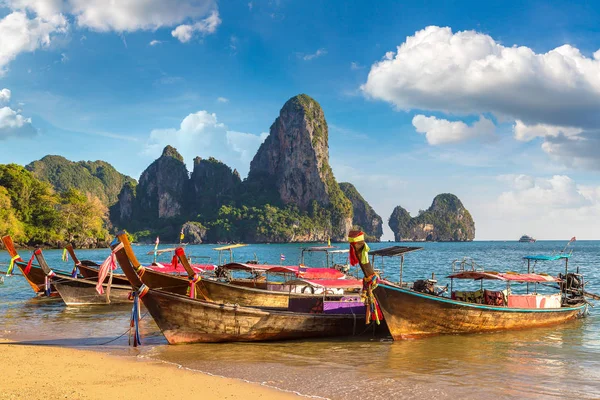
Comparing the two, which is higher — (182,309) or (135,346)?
(182,309)

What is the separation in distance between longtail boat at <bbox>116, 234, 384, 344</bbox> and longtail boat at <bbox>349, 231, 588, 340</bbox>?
218cm

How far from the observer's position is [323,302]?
14.8 metres

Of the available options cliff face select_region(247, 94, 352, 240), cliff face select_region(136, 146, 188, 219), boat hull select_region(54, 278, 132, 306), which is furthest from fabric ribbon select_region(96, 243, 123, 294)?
cliff face select_region(136, 146, 188, 219)

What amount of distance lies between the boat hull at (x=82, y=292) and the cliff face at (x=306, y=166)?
6064 inches

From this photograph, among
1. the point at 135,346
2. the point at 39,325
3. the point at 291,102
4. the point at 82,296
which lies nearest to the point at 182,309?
the point at 135,346

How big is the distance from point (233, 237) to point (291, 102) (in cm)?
5306

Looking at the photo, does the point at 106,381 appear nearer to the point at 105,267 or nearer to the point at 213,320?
the point at 105,267

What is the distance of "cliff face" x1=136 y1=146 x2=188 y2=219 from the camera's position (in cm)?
19088

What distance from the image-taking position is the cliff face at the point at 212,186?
188 metres

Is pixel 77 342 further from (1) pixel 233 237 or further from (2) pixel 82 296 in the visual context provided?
(1) pixel 233 237

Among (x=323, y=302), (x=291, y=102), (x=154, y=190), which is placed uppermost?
(x=291, y=102)

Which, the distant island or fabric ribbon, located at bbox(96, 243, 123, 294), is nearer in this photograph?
fabric ribbon, located at bbox(96, 243, 123, 294)

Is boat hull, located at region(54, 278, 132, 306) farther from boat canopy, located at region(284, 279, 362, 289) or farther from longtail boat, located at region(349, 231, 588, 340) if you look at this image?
longtail boat, located at region(349, 231, 588, 340)

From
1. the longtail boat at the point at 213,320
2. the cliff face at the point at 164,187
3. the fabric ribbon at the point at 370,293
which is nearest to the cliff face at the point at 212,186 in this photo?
the cliff face at the point at 164,187
